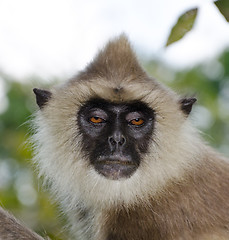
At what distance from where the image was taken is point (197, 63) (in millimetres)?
20641

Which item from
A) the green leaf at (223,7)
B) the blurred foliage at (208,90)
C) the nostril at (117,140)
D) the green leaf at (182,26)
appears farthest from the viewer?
the blurred foliage at (208,90)

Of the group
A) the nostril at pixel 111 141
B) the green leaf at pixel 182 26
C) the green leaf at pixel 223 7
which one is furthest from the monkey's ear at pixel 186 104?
the green leaf at pixel 223 7

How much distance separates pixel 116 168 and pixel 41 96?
119 centimetres

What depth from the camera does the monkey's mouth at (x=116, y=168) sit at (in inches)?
183

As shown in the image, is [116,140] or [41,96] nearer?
[116,140]

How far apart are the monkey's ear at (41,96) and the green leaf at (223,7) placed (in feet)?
9.23

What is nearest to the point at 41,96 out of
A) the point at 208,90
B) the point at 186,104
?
the point at 186,104

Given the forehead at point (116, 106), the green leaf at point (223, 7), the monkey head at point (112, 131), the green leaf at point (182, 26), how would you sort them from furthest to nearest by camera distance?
the forehead at point (116, 106) < the monkey head at point (112, 131) < the green leaf at point (182, 26) < the green leaf at point (223, 7)

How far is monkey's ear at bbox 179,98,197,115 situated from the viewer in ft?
17.0

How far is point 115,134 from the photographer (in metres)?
4.68

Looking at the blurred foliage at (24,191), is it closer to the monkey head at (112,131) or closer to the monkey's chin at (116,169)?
the monkey head at (112,131)

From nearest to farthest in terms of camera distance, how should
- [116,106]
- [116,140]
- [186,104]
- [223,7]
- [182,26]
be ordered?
[223,7] < [182,26] < [116,140] < [116,106] < [186,104]

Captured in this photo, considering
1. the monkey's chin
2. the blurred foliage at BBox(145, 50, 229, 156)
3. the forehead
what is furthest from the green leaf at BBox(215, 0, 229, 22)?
the blurred foliage at BBox(145, 50, 229, 156)

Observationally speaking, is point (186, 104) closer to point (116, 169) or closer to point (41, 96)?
point (116, 169)
